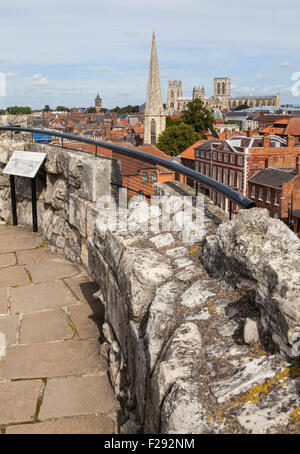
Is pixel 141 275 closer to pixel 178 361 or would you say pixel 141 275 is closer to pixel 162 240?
pixel 162 240

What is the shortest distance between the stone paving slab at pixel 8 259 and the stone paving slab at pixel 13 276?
11cm

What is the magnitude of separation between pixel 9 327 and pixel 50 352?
1.71 ft

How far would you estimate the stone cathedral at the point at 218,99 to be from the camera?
168 metres

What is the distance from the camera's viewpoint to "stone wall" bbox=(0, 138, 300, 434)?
1532mm

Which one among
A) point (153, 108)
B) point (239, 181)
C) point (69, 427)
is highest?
point (153, 108)

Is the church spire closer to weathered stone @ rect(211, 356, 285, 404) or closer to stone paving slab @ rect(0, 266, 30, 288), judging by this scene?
stone paving slab @ rect(0, 266, 30, 288)

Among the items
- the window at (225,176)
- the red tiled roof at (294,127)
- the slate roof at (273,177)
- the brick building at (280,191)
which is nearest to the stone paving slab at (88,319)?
the brick building at (280,191)

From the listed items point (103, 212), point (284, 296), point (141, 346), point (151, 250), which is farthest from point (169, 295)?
point (103, 212)

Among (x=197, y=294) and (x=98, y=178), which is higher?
(x=98, y=178)

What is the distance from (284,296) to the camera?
5.34ft

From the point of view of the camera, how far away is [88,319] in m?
3.70

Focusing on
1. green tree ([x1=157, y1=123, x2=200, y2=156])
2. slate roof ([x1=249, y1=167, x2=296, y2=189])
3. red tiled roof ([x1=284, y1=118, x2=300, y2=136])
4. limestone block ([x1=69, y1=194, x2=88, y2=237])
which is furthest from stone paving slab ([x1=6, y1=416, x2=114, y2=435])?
red tiled roof ([x1=284, y1=118, x2=300, y2=136])

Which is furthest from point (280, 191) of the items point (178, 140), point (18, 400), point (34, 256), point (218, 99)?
point (218, 99)
